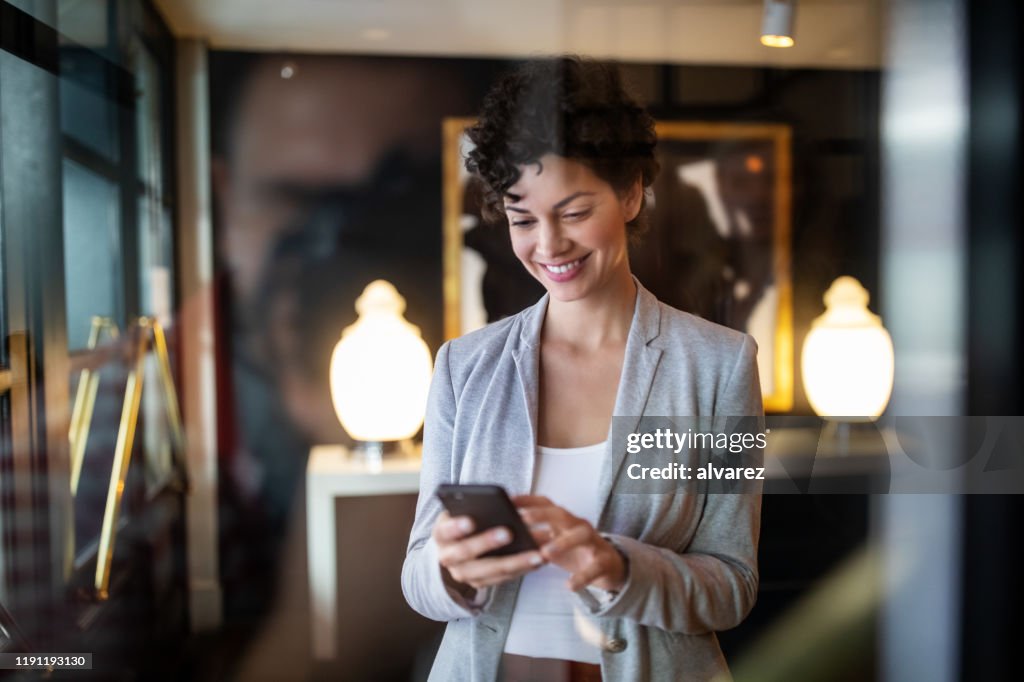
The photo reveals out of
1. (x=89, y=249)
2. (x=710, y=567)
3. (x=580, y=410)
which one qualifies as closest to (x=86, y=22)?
(x=89, y=249)

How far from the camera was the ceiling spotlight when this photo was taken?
3.18 feet

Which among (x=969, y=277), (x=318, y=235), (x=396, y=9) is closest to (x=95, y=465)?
(x=318, y=235)

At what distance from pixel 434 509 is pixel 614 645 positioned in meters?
0.24

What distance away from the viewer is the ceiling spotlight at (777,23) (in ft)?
3.18

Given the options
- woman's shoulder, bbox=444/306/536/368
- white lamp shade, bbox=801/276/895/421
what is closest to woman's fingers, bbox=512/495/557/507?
woman's shoulder, bbox=444/306/536/368

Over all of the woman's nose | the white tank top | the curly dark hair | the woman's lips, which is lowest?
the white tank top

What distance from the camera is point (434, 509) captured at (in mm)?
862

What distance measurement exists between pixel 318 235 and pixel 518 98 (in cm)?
27

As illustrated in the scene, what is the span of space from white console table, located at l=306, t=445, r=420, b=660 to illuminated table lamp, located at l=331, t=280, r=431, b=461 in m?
0.02

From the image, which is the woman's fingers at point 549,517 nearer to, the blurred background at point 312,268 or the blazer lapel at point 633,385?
the blazer lapel at point 633,385

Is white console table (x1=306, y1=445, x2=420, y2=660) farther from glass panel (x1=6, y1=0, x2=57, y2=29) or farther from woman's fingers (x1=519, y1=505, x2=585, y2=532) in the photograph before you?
glass panel (x1=6, y1=0, x2=57, y2=29)

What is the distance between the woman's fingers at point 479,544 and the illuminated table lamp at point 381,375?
0.57 ft

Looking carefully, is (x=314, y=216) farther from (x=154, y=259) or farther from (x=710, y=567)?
(x=710, y=567)

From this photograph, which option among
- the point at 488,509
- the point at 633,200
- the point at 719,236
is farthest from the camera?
the point at 719,236
